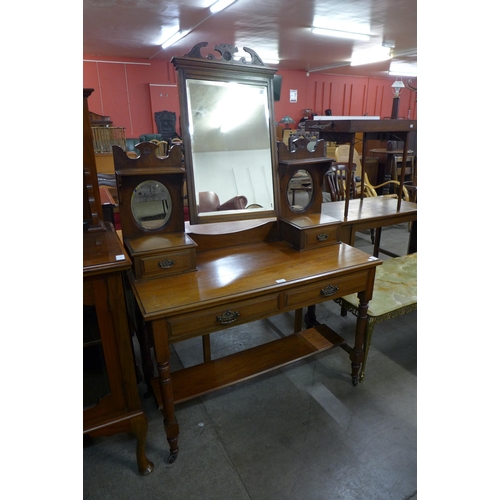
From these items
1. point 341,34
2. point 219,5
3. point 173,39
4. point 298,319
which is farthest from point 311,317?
point 173,39

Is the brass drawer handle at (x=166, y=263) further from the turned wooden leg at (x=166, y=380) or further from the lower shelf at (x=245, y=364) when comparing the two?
the lower shelf at (x=245, y=364)

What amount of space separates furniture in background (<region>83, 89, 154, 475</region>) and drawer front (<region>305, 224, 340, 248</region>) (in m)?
0.86

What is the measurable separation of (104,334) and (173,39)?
5887 millimetres

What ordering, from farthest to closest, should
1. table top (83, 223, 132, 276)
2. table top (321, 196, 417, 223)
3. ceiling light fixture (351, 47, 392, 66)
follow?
ceiling light fixture (351, 47, 392, 66) < table top (321, 196, 417, 223) < table top (83, 223, 132, 276)

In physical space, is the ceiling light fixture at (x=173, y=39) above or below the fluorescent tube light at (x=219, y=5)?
above

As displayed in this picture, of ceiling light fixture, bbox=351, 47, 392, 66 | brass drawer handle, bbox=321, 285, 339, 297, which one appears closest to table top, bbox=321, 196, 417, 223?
brass drawer handle, bbox=321, 285, 339, 297

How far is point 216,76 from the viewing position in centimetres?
→ 149

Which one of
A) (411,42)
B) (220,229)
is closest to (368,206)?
(220,229)

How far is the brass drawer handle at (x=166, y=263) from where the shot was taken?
1.37 m

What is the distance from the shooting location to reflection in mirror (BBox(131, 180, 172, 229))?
142 cm

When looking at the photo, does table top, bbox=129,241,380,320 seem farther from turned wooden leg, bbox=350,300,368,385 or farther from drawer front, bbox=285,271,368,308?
turned wooden leg, bbox=350,300,368,385

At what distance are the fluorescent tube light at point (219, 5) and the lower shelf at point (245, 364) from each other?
3.81 m

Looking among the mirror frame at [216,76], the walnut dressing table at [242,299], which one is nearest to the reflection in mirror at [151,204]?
the mirror frame at [216,76]
